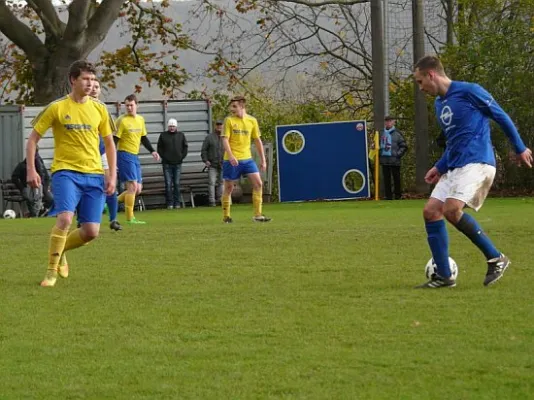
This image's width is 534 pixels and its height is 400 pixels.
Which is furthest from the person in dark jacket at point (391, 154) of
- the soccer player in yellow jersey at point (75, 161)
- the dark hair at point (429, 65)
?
the dark hair at point (429, 65)

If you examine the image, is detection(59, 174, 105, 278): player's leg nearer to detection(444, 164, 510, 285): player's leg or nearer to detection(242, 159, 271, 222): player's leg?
detection(444, 164, 510, 285): player's leg

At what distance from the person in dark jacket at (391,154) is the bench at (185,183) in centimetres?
470

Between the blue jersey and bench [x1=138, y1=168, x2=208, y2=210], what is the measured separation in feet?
72.4

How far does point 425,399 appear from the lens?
545cm

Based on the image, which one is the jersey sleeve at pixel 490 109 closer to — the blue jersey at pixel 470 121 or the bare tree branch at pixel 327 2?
the blue jersey at pixel 470 121

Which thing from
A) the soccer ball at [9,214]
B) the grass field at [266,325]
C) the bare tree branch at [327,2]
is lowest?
the soccer ball at [9,214]

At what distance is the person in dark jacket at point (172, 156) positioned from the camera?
2916cm

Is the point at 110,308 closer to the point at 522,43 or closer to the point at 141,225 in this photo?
the point at 141,225

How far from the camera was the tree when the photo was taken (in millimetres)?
31656

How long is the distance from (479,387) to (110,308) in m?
3.58

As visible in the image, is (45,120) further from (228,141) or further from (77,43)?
(77,43)

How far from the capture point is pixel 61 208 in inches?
395

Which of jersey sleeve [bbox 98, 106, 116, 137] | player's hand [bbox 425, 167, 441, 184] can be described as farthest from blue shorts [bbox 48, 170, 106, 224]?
player's hand [bbox 425, 167, 441, 184]

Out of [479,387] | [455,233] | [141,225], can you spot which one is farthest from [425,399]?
[141,225]
